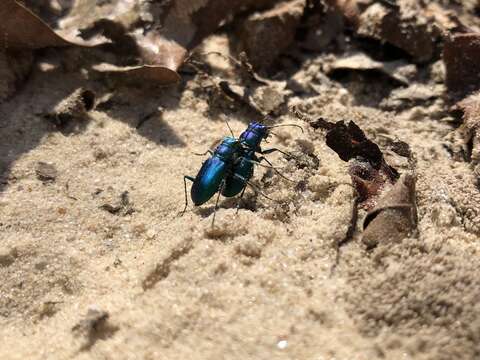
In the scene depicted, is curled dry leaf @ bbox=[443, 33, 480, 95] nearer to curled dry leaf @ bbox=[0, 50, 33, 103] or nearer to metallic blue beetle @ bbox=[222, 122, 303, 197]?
metallic blue beetle @ bbox=[222, 122, 303, 197]

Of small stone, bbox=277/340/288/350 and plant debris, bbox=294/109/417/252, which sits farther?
plant debris, bbox=294/109/417/252

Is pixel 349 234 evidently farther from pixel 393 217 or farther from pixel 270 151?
pixel 270 151

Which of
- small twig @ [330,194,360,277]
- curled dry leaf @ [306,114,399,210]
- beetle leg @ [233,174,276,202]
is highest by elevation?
curled dry leaf @ [306,114,399,210]

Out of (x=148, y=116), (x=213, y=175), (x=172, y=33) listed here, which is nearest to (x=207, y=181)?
(x=213, y=175)

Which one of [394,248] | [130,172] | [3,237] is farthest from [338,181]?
[3,237]

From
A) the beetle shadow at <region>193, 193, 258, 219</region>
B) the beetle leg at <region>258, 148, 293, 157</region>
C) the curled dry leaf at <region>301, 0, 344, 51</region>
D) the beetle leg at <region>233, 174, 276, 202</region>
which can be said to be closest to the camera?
the beetle shadow at <region>193, 193, 258, 219</region>

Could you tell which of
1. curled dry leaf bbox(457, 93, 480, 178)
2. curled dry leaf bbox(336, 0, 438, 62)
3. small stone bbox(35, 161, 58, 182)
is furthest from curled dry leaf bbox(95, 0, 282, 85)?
curled dry leaf bbox(457, 93, 480, 178)

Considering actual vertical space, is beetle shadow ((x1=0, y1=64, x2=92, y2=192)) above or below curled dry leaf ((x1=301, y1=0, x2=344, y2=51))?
below

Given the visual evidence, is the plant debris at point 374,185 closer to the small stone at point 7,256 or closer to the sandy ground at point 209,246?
the sandy ground at point 209,246
